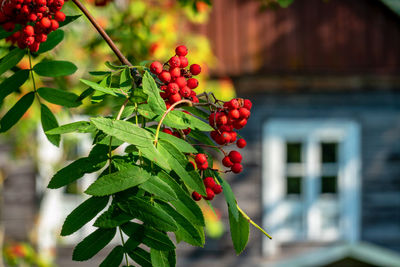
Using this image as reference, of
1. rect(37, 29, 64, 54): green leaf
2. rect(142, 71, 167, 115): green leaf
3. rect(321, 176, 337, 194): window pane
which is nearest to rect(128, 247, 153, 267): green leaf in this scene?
rect(142, 71, 167, 115): green leaf

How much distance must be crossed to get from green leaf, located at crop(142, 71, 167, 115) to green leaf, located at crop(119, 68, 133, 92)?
6 cm

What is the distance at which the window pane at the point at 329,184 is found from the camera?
6.23m

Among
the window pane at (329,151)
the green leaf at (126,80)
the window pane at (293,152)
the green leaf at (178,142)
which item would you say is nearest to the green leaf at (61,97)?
the green leaf at (126,80)

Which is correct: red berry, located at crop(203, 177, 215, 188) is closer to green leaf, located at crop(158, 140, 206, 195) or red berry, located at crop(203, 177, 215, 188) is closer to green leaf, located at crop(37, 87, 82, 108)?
green leaf, located at crop(158, 140, 206, 195)

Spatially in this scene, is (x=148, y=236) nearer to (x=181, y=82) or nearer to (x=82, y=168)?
(x=82, y=168)

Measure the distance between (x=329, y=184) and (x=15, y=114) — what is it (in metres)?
5.43

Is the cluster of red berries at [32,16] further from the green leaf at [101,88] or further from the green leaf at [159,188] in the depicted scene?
the green leaf at [159,188]

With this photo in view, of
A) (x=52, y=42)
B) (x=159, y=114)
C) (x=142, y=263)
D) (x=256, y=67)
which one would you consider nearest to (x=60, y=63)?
(x=52, y=42)

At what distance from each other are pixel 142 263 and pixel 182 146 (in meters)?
0.24

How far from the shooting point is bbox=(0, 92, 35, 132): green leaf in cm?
127

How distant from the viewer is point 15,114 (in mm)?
1290

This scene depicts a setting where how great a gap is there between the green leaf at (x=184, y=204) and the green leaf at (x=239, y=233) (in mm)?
167

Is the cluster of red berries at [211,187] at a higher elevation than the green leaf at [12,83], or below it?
below

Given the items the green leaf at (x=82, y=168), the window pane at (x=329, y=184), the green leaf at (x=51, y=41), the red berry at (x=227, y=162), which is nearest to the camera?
the green leaf at (x=82, y=168)
